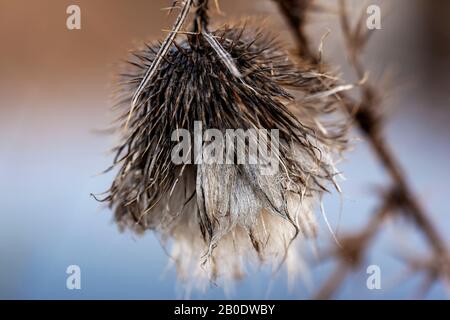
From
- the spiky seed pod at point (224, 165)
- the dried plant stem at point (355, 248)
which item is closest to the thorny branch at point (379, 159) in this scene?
the dried plant stem at point (355, 248)

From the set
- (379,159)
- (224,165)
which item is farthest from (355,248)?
(224,165)

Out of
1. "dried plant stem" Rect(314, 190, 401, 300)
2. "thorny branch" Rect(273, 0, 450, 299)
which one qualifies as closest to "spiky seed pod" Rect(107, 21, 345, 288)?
"thorny branch" Rect(273, 0, 450, 299)

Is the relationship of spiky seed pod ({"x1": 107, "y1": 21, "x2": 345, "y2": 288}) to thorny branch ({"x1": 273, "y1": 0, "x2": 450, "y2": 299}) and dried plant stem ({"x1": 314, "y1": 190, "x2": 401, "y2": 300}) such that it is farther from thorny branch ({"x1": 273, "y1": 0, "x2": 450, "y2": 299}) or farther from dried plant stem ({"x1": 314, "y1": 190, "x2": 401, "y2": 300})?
dried plant stem ({"x1": 314, "y1": 190, "x2": 401, "y2": 300})

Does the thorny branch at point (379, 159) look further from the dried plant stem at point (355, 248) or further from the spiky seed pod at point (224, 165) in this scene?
the spiky seed pod at point (224, 165)

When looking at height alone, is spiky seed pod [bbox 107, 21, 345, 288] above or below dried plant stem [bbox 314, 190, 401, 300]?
above
